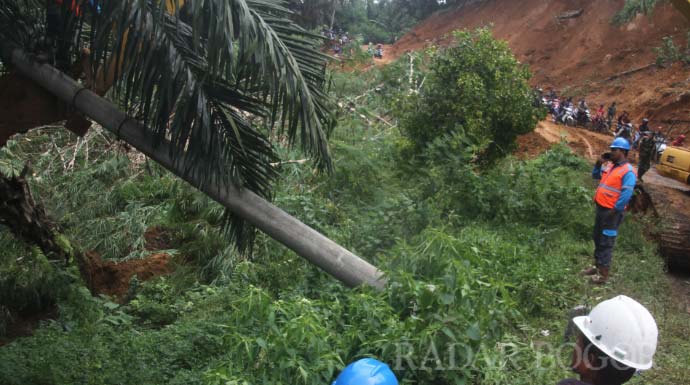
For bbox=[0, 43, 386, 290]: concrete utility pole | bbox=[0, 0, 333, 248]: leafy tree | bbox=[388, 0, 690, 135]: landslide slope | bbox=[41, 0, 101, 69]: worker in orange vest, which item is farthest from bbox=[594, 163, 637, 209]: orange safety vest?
bbox=[388, 0, 690, 135]: landslide slope

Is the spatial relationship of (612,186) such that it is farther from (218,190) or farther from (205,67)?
(205,67)

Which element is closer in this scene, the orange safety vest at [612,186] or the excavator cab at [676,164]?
the orange safety vest at [612,186]

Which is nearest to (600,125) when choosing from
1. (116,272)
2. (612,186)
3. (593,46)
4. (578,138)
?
(578,138)

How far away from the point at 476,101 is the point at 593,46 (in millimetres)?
23069

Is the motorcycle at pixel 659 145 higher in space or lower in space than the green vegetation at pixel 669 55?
lower

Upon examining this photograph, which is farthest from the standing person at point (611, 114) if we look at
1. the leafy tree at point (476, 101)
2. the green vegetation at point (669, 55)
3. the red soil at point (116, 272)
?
the red soil at point (116, 272)

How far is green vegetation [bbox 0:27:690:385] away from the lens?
4.21 m

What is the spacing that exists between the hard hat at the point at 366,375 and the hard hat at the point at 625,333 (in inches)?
39.9

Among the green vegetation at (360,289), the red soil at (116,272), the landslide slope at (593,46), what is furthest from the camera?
the landslide slope at (593,46)

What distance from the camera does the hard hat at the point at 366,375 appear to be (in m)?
3.20

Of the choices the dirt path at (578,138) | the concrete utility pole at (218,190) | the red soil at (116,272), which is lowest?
the red soil at (116,272)

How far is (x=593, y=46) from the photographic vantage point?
100 ft

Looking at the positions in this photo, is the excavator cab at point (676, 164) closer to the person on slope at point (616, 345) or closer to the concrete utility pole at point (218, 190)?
the concrete utility pole at point (218, 190)

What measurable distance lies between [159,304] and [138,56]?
3757 millimetres
